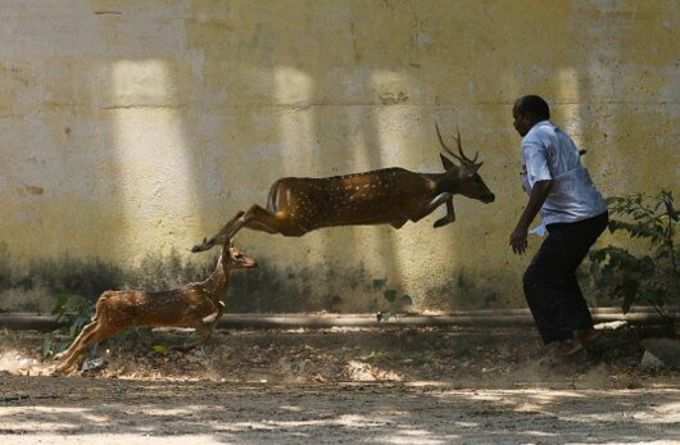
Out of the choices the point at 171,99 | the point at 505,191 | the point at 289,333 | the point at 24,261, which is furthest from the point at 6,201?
the point at 505,191

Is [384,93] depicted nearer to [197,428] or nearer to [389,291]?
[389,291]

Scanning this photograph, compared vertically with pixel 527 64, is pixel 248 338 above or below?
below

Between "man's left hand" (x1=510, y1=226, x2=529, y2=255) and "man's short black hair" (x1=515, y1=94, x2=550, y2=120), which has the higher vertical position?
"man's short black hair" (x1=515, y1=94, x2=550, y2=120)

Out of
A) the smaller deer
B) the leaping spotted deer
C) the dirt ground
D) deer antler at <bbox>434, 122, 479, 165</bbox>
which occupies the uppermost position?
deer antler at <bbox>434, 122, 479, 165</bbox>

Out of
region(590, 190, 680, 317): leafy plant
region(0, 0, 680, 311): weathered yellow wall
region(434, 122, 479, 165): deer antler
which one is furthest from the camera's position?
region(0, 0, 680, 311): weathered yellow wall

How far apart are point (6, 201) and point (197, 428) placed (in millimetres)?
4216

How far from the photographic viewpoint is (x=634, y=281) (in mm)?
10461

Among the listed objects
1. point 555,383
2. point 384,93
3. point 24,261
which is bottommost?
point 555,383

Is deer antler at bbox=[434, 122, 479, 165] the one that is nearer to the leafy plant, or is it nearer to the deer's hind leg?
the leafy plant

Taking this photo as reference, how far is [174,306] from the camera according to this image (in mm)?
9805

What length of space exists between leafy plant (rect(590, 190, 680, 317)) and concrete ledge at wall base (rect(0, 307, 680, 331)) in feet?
1.59

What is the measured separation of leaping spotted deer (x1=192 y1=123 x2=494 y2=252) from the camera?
364 inches

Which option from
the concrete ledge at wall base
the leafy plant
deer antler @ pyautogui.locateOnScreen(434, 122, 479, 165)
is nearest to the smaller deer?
the concrete ledge at wall base

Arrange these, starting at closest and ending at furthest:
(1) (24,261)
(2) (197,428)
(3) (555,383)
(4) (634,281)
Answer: (2) (197,428)
(3) (555,383)
(4) (634,281)
(1) (24,261)
